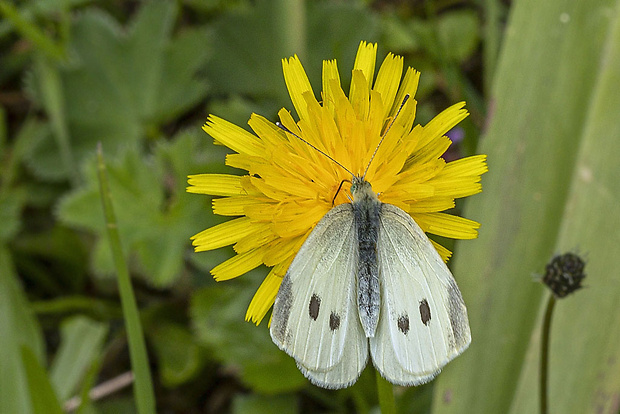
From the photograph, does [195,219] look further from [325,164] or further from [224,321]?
[325,164]

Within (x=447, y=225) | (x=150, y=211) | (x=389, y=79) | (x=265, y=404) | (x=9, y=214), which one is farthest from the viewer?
(x=9, y=214)

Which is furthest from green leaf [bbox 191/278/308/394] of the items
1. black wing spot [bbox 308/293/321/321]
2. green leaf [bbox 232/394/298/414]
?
black wing spot [bbox 308/293/321/321]

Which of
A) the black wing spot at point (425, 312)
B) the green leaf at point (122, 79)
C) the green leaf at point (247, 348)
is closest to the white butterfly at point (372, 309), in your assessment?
the black wing spot at point (425, 312)

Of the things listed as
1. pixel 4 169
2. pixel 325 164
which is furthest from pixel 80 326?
pixel 325 164

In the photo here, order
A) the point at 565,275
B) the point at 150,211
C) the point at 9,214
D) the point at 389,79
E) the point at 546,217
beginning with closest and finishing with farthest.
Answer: the point at 565,275 < the point at 389,79 < the point at 546,217 < the point at 150,211 < the point at 9,214

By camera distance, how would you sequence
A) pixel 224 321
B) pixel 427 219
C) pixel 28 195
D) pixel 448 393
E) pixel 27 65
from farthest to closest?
1. pixel 27 65
2. pixel 28 195
3. pixel 224 321
4. pixel 448 393
5. pixel 427 219

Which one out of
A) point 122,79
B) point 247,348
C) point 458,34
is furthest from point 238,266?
point 458,34

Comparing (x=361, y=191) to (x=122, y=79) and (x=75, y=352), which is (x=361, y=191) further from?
(x=122, y=79)
